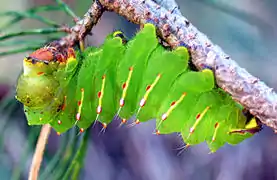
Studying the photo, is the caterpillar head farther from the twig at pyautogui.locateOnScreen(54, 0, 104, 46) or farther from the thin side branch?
the thin side branch

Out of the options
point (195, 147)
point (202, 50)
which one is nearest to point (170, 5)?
point (202, 50)

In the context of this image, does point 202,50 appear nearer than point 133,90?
Yes

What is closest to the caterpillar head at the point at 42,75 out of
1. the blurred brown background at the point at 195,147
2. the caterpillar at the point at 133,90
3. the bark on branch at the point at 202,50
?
the caterpillar at the point at 133,90

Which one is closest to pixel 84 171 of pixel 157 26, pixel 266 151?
pixel 266 151

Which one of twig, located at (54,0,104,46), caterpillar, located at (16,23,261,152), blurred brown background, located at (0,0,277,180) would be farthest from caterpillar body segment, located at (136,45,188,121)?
blurred brown background, located at (0,0,277,180)

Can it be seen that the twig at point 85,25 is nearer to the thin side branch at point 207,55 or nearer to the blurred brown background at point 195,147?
the thin side branch at point 207,55

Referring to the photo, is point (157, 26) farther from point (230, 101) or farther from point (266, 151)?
point (266, 151)

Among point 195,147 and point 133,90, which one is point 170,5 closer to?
point 133,90
